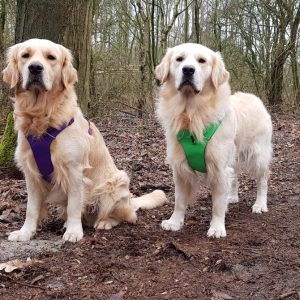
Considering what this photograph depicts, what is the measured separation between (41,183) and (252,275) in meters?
1.88

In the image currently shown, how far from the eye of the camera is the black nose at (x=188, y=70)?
12.3 ft

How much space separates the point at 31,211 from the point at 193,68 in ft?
5.93

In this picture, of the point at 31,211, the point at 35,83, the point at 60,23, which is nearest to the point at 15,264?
the point at 31,211

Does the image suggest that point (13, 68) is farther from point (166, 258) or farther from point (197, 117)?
point (166, 258)

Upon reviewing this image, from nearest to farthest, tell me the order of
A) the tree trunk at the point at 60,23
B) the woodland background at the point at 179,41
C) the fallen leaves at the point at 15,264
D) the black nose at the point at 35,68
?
the fallen leaves at the point at 15,264
the black nose at the point at 35,68
the tree trunk at the point at 60,23
the woodland background at the point at 179,41

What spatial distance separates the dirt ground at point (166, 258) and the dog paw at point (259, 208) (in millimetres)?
101

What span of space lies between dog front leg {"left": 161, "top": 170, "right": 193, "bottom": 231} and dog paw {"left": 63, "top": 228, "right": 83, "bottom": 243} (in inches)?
31.2

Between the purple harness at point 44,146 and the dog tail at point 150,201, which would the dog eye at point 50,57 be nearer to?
the purple harness at point 44,146

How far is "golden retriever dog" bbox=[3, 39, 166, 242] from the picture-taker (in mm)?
3576

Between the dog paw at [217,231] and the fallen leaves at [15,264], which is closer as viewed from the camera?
the fallen leaves at [15,264]

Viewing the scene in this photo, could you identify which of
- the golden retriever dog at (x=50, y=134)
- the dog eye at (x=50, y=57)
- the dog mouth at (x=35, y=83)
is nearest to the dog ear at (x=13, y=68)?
the golden retriever dog at (x=50, y=134)

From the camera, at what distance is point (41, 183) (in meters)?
3.78

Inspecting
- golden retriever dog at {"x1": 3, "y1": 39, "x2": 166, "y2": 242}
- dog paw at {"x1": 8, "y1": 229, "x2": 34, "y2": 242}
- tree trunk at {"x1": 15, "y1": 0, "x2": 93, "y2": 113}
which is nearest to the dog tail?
golden retriever dog at {"x1": 3, "y1": 39, "x2": 166, "y2": 242}

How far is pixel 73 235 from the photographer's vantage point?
366 centimetres
